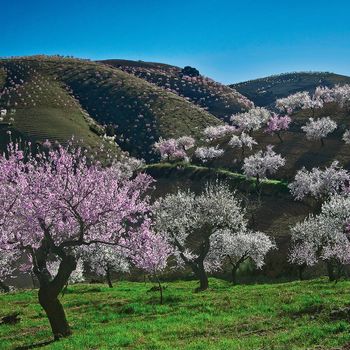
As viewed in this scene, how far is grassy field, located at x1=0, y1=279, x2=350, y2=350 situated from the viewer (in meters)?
17.5

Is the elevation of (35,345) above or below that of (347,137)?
below

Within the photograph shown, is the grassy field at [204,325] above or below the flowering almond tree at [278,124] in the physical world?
below

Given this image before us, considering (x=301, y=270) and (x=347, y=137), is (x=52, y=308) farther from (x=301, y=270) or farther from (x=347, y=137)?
(x=347, y=137)

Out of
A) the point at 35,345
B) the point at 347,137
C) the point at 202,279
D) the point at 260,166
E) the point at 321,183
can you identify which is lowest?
the point at 202,279

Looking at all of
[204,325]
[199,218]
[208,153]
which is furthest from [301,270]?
[208,153]

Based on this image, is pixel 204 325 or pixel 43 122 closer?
pixel 204 325

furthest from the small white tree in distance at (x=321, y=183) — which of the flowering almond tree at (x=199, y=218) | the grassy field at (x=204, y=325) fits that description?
the grassy field at (x=204, y=325)

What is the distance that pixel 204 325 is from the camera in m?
23.0

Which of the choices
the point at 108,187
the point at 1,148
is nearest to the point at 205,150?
the point at 1,148

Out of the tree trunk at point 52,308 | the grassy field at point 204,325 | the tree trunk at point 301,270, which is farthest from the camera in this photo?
the tree trunk at point 301,270

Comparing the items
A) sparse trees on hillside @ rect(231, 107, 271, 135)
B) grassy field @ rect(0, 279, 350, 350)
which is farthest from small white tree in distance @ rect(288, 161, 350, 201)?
sparse trees on hillside @ rect(231, 107, 271, 135)

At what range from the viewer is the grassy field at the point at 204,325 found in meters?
17.5

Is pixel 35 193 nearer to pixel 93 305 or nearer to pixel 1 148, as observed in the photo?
pixel 93 305

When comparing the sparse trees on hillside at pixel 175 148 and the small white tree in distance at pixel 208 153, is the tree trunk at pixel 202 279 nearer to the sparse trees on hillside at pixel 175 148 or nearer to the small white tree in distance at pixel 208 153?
the small white tree in distance at pixel 208 153
